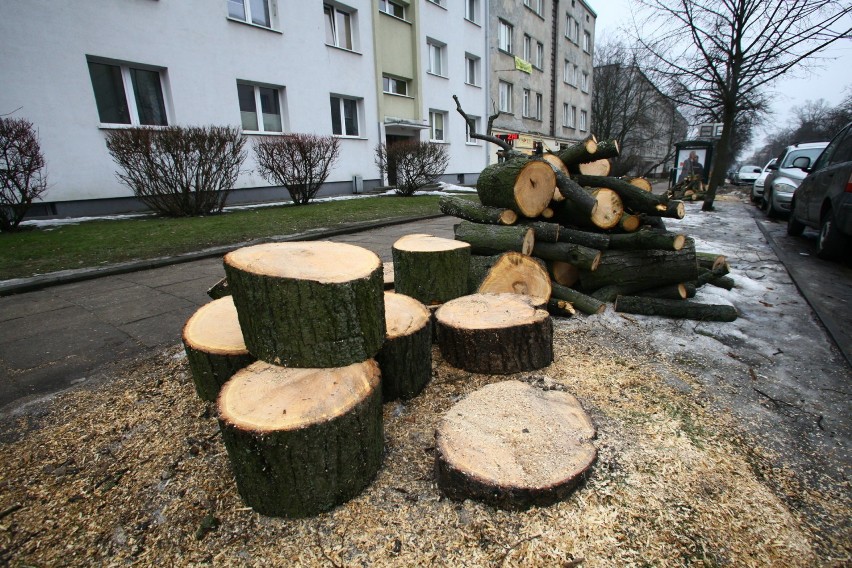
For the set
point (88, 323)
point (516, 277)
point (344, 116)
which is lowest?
point (88, 323)

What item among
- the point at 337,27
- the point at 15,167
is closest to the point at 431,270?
the point at 15,167

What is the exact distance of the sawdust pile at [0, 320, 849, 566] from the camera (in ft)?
4.23

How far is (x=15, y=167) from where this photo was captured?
23.2ft

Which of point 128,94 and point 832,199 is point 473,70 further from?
point 832,199

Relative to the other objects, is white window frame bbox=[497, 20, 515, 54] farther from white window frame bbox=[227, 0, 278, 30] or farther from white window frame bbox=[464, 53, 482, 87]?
white window frame bbox=[227, 0, 278, 30]

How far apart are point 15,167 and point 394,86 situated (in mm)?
12654

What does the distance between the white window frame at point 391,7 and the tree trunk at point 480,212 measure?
14.9 m

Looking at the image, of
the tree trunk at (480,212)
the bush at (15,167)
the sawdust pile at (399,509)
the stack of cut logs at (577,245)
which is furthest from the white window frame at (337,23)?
the sawdust pile at (399,509)

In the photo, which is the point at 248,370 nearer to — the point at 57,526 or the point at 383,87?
the point at 57,526

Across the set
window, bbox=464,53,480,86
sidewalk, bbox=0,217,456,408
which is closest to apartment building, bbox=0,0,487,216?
window, bbox=464,53,480,86

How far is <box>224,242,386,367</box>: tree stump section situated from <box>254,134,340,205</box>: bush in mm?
9656

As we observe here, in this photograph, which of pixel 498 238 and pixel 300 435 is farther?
pixel 498 238

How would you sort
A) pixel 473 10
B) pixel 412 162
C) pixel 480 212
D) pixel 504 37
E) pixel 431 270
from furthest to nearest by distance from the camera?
pixel 504 37 → pixel 473 10 → pixel 412 162 → pixel 480 212 → pixel 431 270

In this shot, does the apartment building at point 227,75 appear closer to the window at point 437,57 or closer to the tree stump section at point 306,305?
the window at point 437,57
